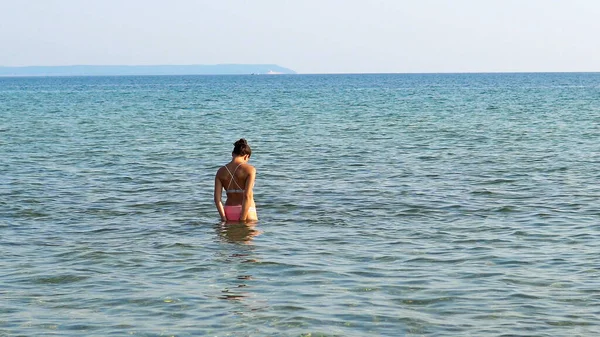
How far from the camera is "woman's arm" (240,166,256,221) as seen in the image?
13672 millimetres

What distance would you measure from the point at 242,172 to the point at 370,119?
113 feet

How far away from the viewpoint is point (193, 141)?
3344 cm

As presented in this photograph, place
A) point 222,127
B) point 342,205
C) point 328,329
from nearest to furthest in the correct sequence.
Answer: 1. point 328,329
2. point 342,205
3. point 222,127

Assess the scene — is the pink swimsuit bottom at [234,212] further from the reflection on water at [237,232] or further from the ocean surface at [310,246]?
the ocean surface at [310,246]

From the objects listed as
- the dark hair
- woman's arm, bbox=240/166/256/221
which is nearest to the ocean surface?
woman's arm, bbox=240/166/256/221

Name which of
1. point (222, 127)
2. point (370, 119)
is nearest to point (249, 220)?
point (222, 127)

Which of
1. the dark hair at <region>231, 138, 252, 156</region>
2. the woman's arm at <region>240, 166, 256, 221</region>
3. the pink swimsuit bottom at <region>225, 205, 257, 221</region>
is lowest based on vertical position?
the pink swimsuit bottom at <region>225, 205, 257, 221</region>

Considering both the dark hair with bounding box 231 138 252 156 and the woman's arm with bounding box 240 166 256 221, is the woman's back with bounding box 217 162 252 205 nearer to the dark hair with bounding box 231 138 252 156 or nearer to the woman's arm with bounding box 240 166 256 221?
the woman's arm with bounding box 240 166 256 221

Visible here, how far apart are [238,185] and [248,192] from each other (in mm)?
193

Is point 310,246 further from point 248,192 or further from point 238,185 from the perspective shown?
point 238,185

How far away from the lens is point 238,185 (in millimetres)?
13875

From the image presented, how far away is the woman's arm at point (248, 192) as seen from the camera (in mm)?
13672

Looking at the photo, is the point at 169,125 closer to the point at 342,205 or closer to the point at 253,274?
the point at 342,205

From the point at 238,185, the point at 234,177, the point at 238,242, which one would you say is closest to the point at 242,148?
the point at 234,177
